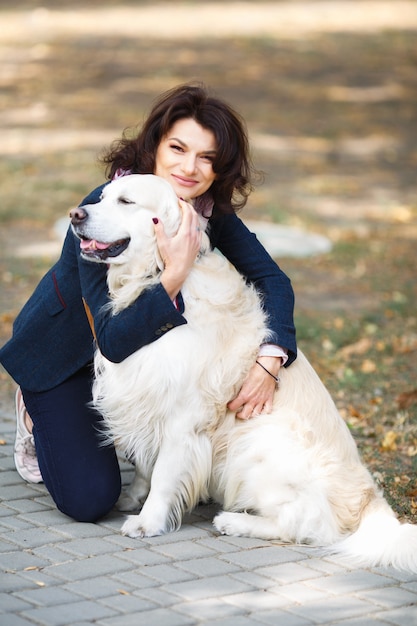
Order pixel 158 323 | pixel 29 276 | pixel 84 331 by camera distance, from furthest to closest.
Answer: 1. pixel 29 276
2. pixel 84 331
3. pixel 158 323

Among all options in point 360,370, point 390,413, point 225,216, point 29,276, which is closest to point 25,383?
point 225,216

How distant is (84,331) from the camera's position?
4516 millimetres

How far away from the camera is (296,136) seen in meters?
16.0

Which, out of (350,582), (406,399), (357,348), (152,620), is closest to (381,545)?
(350,582)

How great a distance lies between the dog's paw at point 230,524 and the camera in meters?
4.21

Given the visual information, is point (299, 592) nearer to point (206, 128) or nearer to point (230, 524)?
point (230, 524)

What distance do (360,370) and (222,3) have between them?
895 inches

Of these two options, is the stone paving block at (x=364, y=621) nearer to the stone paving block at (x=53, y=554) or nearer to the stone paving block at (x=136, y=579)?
the stone paving block at (x=136, y=579)

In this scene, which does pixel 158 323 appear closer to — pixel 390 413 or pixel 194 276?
pixel 194 276

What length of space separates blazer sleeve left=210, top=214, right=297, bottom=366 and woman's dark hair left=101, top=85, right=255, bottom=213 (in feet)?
0.36

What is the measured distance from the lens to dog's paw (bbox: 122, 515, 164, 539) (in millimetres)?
4168

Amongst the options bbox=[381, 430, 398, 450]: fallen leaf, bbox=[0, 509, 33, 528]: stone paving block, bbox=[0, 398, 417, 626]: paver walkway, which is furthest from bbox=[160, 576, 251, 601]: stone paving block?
bbox=[381, 430, 398, 450]: fallen leaf

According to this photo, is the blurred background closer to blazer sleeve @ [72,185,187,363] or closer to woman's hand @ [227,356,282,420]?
woman's hand @ [227,356,282,420]

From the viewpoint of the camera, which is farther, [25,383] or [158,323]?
[25,383]
